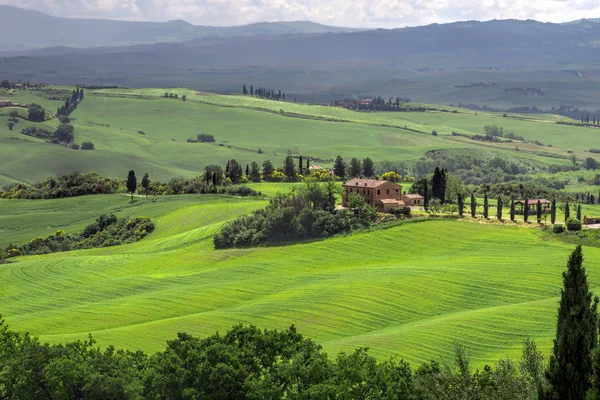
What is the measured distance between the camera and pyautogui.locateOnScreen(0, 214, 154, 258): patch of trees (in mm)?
140125

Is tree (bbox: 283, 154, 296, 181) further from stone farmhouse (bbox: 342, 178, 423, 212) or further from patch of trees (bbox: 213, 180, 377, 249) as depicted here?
patch of trees (bbox: 213, 180, 377, 249)

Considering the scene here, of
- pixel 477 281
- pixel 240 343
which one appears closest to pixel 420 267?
pixel 477 281

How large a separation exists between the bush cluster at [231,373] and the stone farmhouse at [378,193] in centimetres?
6590

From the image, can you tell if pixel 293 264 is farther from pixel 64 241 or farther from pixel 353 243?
pixel 64 241

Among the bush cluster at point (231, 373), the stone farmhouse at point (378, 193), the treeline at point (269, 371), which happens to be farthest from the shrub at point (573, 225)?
the treeline at point (269, 371)

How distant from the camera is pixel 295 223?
114 m

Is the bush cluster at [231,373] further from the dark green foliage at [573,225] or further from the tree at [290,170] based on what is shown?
the tree at [290,170]

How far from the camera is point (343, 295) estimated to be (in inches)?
3270

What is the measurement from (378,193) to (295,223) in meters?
14.3

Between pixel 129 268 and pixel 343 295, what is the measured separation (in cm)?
3502

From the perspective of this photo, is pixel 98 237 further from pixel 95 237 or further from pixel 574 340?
pixel 574 340

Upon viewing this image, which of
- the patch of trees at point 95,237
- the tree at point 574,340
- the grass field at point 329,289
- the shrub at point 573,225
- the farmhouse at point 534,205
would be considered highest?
the tree at point 574,340

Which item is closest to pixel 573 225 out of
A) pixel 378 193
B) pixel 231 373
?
pixel 378 193

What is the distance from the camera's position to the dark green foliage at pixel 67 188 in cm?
18425
